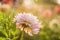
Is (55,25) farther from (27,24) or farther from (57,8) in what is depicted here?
(27,24)

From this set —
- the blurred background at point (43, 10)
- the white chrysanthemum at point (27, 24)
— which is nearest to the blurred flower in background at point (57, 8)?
the blurred background at point (43, 10)

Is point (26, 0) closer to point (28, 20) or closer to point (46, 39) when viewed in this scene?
point (46, 39)

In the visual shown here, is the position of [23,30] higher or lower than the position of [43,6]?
lower

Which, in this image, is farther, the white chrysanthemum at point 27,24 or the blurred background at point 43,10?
the blurred background at point 43,10

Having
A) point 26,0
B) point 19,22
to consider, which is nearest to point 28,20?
point 19,22

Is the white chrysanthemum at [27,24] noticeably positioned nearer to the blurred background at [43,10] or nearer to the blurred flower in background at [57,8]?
the blurred background at [43,10]

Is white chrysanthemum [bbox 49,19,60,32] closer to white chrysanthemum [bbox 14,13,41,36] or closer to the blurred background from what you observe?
the blurred background

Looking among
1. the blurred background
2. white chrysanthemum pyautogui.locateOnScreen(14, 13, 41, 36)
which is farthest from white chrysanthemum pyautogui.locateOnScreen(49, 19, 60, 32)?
white chrysanthemum pyautogui.locateOnScreen(14, 13, 41, 36)

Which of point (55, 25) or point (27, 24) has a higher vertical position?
point (55, 25)

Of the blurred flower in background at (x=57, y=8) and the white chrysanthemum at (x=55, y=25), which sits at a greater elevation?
the blurred flower in background at (x=57, y=8)

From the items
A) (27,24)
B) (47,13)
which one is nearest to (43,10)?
(47,13)

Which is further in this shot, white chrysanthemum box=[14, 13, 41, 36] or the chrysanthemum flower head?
the chrysanthemum flower head
